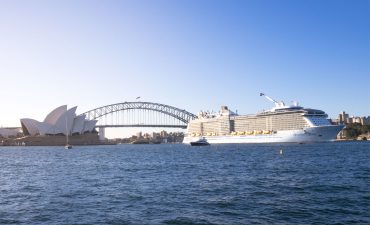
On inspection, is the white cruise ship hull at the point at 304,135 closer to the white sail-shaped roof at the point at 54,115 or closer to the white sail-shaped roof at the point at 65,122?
the white sail-shaped roof at the point at 65,122

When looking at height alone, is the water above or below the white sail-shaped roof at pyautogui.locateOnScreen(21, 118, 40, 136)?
below

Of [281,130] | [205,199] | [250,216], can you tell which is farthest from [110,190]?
[281,130]

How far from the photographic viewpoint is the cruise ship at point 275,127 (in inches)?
3159

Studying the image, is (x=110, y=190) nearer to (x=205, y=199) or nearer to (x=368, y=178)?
(x=205, y=199)

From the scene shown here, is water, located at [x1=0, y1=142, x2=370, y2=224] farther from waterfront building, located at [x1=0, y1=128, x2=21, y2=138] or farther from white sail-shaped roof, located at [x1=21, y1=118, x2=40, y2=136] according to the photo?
waterfront building, located at [x1=0, y1=128, x2=21, y2=138]

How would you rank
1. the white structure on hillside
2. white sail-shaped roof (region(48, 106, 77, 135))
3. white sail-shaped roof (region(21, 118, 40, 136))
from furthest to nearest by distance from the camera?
white sail-shaped roof (region(21, 118, 40, 136)), white sail-shaped roof (region(48, 106, 77, 135)), the white structure on hillside

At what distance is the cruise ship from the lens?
80.2m

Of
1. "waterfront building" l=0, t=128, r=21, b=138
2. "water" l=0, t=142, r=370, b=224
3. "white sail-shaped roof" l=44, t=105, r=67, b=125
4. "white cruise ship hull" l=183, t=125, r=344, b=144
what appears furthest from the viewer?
"waterfront building" l=0, t=128, r=21, b=138

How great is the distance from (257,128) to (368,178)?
7260 centimetres

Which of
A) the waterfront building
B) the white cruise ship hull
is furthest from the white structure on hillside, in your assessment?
the white cruise ship hull

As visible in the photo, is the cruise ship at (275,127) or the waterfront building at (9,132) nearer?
the cruise ship at (275,127)

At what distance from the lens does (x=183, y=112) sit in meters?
170

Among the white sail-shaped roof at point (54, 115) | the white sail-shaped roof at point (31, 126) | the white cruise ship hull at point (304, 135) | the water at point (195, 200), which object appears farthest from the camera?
the white sail-shaped roof at point (31, 126)

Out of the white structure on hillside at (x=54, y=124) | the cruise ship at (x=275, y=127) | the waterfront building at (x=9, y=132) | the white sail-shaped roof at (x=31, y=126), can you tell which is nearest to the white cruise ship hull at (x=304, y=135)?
the cruise ship at (x=275, y=127)
